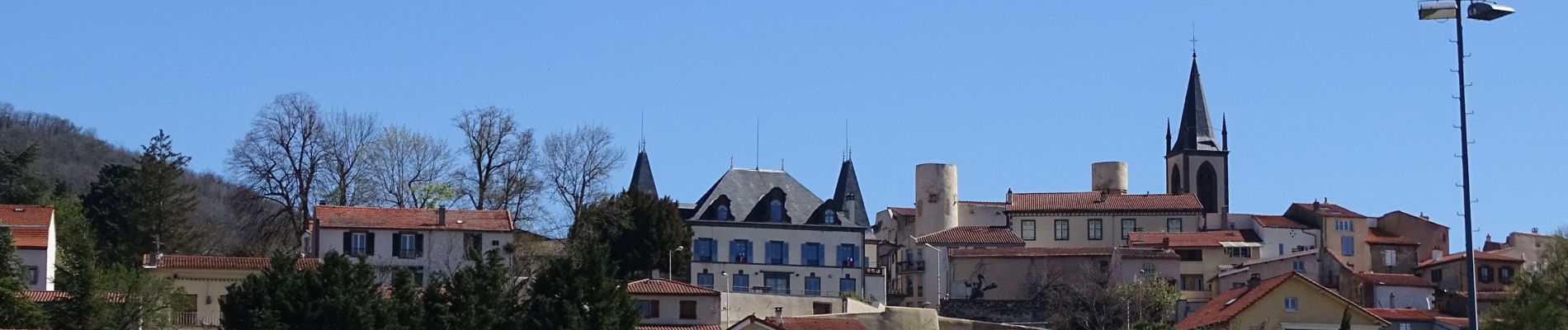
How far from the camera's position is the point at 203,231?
80.3 meters

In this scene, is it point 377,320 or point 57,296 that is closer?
point 377,320

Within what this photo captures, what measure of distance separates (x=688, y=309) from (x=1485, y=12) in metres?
38.3

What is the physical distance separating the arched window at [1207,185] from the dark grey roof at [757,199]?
34994mm

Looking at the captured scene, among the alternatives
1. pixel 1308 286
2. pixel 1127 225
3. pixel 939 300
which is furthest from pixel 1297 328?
pixel 1127 225

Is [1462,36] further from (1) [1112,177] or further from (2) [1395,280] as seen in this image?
(1) [1112,177]

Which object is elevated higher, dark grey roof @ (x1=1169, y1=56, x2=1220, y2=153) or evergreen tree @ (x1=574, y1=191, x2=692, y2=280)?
dark grey roof @ (x1=1169, y1=56, x2=1220, y2=153)

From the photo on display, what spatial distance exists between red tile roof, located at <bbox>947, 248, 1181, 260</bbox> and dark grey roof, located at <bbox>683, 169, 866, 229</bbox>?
436 centimetres

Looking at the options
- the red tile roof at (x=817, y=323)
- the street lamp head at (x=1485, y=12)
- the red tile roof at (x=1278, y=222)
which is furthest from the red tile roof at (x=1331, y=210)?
the street lamp head at (x=1485, y=12)

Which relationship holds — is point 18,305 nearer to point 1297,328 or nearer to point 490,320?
point 490,320

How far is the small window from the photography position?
2623 inches

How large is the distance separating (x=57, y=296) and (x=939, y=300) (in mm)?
36383

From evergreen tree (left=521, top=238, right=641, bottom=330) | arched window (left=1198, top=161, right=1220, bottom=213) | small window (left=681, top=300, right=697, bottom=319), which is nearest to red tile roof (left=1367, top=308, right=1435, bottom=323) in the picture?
small window (left=681, top=300, right=697, bottom=319)

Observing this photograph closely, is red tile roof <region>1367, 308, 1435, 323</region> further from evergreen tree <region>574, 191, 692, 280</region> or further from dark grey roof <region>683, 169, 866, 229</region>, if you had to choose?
evergreen tree <region>574, 191, 692, 280</region>

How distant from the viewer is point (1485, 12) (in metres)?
31.2
